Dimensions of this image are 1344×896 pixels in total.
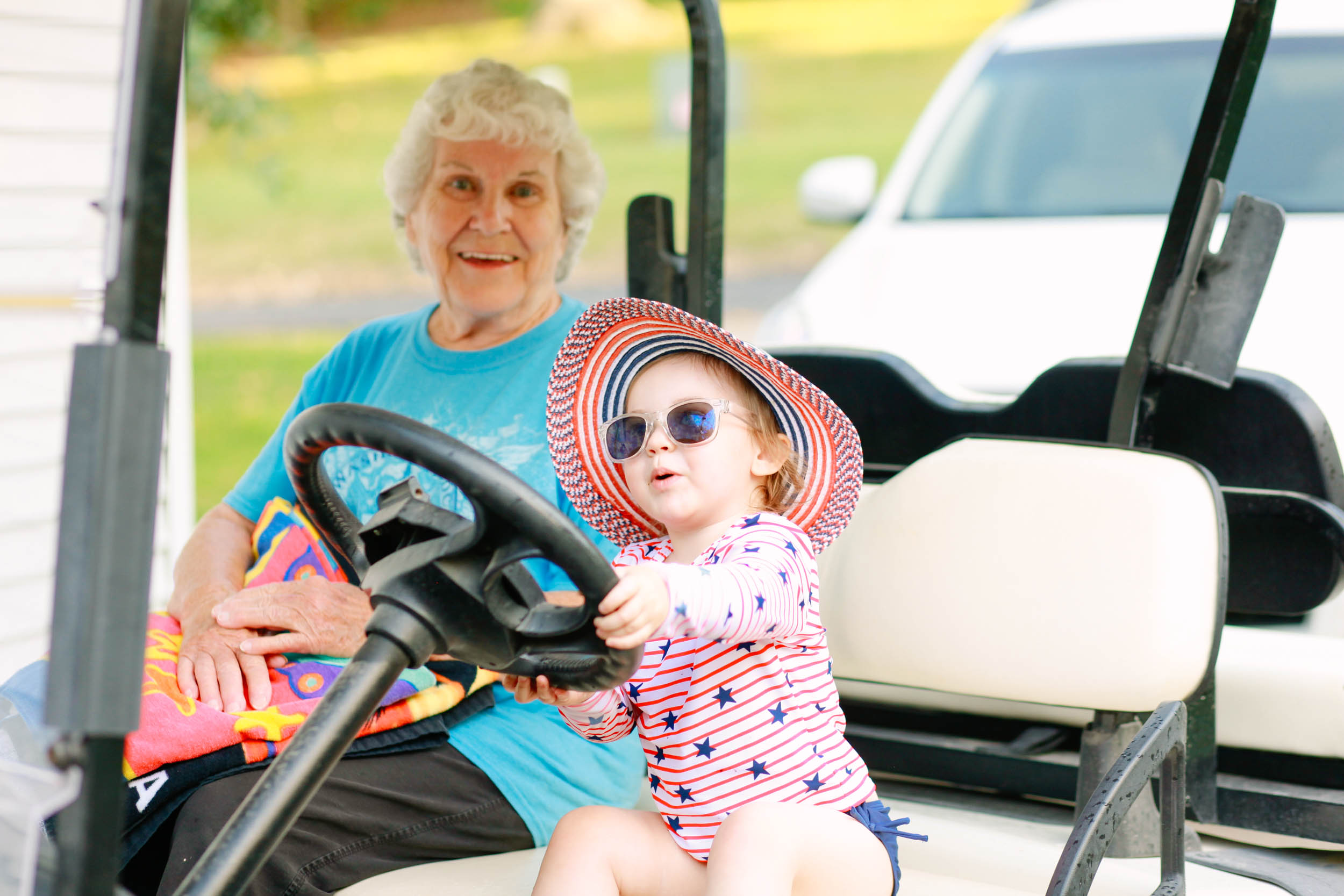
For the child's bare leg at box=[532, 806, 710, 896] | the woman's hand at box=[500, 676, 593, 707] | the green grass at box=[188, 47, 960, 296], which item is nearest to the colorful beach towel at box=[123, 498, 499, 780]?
the woman's hand at box=[500, 676, 593, 707]

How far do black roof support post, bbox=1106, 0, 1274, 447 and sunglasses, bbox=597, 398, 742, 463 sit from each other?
0.65m

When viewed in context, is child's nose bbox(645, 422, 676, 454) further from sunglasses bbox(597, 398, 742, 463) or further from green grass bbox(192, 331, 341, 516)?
green grass bbox(192, 331, 341, 516)

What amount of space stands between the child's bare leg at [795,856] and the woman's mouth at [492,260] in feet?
3.39

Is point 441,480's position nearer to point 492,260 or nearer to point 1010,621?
point 492,260

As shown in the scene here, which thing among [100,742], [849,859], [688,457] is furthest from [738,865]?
[100,742]

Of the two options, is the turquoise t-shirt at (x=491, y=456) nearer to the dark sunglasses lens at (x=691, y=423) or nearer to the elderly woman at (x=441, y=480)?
the elderly woman at (x=441, y=480)

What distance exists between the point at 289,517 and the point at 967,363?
148 centimetres

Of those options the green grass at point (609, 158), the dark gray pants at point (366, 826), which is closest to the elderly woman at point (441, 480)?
the dark gray pants at point (366, 826)

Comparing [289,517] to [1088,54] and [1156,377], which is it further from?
[1088,54]

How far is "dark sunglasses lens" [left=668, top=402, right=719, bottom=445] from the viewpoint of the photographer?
64.7 inches

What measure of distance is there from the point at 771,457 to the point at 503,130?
32.2 inches

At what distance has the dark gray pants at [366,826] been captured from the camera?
1.71 meters

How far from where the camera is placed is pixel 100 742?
3.38 feet

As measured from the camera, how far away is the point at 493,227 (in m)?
2.27
